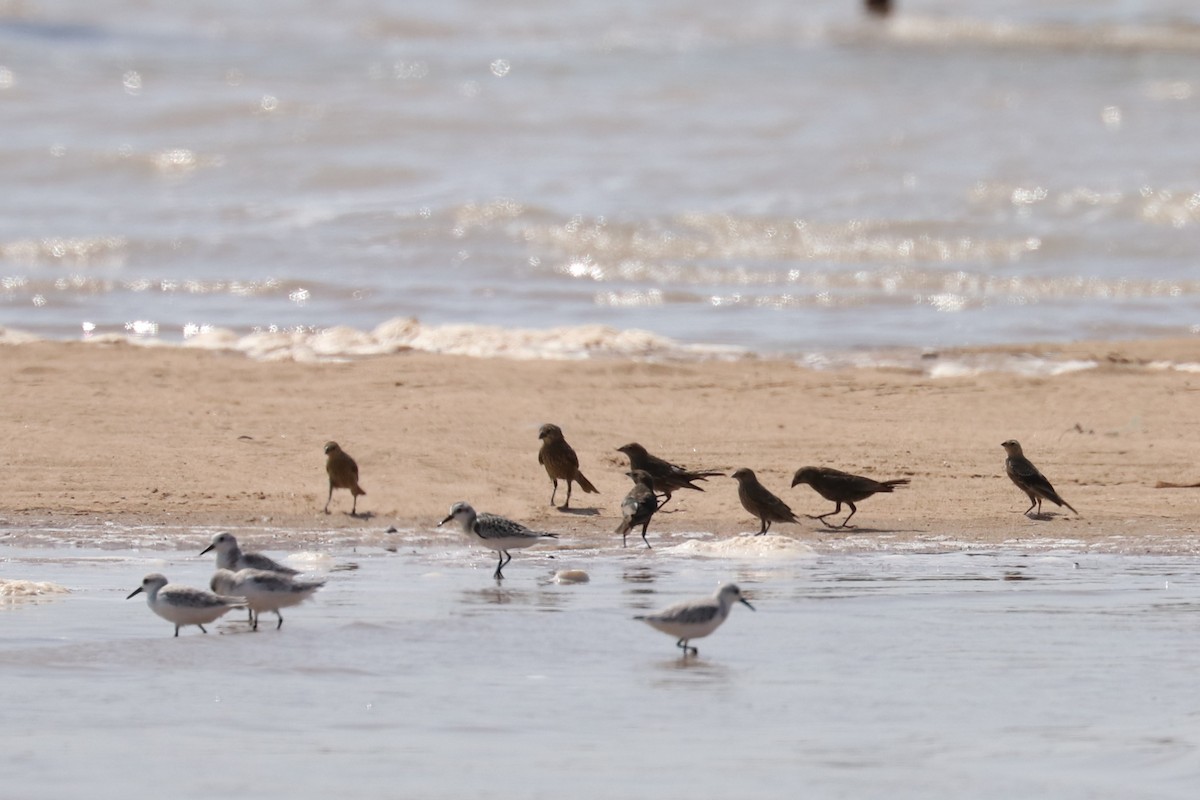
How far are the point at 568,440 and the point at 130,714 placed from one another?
6329 millimetres

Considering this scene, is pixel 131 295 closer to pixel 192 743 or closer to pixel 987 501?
pixel 987 501

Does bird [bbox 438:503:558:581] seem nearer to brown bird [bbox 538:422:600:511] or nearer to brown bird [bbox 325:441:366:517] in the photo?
brown bird [bbox 325:441:366:517]

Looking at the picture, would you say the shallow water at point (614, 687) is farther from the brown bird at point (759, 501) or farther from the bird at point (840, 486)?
the bird at point (840, 486)

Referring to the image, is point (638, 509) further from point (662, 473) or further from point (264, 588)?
point (264, 588)

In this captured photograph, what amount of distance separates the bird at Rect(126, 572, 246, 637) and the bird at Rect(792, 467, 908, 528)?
14.0 feet

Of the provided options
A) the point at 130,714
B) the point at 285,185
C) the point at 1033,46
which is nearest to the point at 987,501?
the point at 130,714

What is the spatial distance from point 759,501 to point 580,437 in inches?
99.5


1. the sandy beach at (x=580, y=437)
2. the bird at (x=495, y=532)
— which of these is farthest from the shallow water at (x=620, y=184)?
the bird at (x=495, y=532)

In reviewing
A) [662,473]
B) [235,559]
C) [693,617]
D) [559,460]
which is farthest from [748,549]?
[235,559]

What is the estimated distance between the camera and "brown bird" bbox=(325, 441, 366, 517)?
10.8m

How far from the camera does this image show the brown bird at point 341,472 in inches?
424

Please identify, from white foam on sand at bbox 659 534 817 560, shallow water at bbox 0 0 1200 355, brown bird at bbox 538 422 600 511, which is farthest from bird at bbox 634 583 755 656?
shallow water at bbox 0 0 1200 355

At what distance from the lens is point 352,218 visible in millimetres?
23016

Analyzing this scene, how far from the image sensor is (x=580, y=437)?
12742 millimetres
